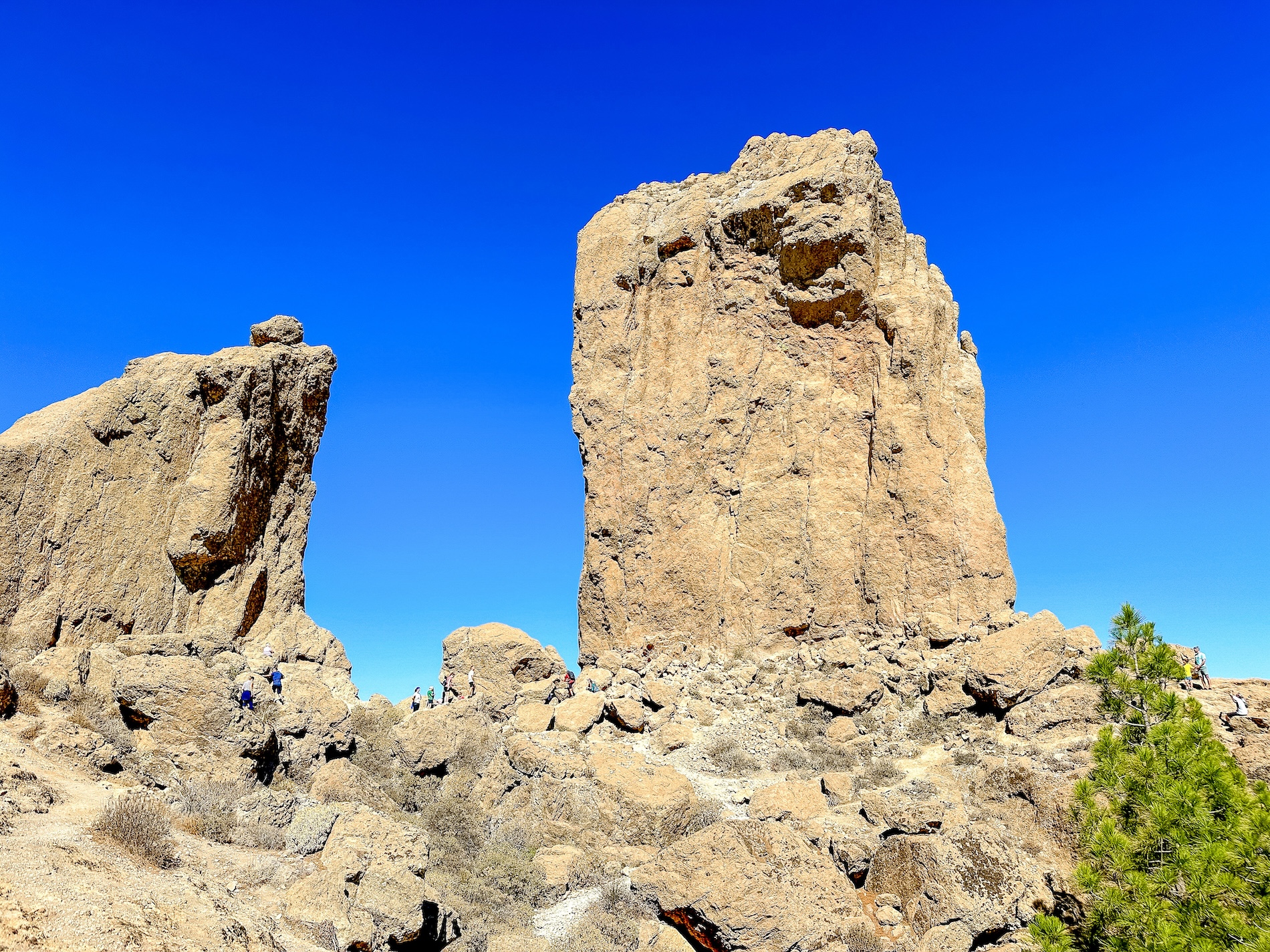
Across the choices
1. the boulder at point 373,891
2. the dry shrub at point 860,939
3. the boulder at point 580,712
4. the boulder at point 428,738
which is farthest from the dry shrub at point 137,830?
the boulder at point 580,712

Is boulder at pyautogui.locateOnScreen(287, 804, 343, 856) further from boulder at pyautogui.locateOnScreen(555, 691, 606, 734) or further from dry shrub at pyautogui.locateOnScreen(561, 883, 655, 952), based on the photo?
boulder at pyautogui.locateOnScreen(555, 691, 606, 734)

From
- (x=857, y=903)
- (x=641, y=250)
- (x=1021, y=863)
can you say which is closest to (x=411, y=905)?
(x=857, y=903)

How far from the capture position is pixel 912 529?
20.0 m

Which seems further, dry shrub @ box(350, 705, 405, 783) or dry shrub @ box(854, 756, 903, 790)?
dry shrub @ box(854, 756, 903, 790)

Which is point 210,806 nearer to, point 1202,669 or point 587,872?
point 587,872

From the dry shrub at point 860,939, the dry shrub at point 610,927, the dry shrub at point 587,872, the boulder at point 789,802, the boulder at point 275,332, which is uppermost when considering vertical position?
the boulder at point 275,332

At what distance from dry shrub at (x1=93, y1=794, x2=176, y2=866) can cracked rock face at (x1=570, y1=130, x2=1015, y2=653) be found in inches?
595

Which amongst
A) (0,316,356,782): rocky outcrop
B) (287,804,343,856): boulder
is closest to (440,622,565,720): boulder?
(0,316,356,782): rocky outcrop

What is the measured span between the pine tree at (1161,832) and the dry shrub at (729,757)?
7.95 metres

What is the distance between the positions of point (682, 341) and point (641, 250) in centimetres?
356

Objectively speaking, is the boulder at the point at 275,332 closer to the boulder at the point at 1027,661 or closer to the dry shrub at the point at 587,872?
the dry shrub at the point at 587,872

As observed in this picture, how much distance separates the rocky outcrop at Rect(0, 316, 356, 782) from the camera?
41.6 feet

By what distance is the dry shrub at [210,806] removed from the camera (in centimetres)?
987

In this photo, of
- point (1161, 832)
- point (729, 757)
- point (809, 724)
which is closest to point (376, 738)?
point (729, 757)
